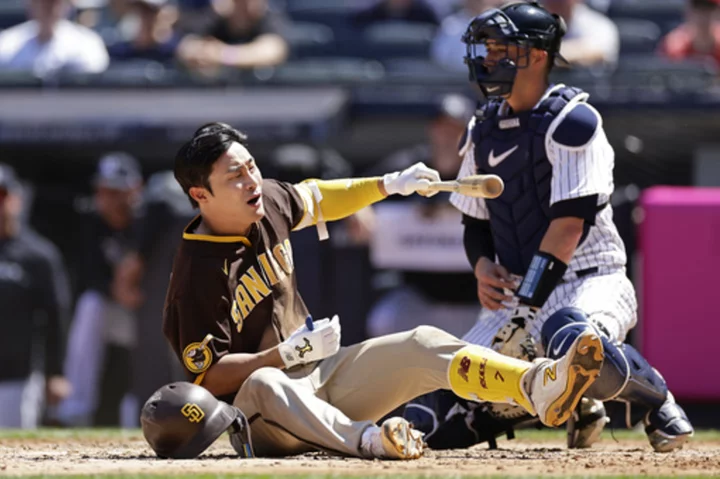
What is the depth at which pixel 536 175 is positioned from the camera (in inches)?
209

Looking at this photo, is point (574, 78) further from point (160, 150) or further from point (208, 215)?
point (208, 215)

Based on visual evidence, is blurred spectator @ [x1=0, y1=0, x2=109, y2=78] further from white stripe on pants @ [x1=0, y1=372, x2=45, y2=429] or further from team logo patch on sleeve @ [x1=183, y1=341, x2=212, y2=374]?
team logo patch on sleeve @ [x1=183, y1=341, x2=212, y2=374]

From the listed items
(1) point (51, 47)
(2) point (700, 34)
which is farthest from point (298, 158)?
(2) point (700, 34)

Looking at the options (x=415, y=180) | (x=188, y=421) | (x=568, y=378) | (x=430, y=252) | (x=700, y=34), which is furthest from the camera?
(x=700, y=34)

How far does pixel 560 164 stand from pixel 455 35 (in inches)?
196

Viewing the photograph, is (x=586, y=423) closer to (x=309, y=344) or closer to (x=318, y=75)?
(x=309, y=344)

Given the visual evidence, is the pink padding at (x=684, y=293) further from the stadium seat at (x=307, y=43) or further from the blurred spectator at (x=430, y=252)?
the stadium seat at (x=307, y=43)

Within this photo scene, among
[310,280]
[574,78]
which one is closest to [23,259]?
[310,280]

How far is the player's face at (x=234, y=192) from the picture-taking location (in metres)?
4.83

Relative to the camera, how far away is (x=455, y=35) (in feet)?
32.8

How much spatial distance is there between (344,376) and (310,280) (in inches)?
138

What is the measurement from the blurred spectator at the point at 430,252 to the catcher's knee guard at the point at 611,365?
300 cm

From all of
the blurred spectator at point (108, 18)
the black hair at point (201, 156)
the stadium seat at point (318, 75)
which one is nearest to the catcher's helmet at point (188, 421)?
the black hair at point (201, 156)

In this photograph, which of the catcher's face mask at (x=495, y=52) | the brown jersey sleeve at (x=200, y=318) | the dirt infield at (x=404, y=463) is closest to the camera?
the dirt infield at (x=404, y=463)
